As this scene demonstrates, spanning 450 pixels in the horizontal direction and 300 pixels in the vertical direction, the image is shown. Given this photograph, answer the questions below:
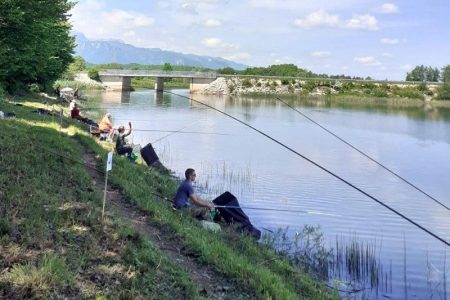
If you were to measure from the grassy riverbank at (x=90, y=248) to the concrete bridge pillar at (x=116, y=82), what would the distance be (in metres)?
104

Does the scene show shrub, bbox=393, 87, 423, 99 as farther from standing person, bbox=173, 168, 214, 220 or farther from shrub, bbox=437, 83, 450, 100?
standing person, bbox=173, 168, 214, 220

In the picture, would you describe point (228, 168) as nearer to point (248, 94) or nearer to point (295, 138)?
point (295, 138)

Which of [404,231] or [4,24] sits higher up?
[4,24]

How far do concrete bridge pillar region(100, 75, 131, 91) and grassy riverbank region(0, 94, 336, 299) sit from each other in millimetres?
104250

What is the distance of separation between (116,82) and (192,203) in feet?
350

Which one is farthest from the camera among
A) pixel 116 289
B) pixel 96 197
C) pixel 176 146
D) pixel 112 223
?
pixel 176 146

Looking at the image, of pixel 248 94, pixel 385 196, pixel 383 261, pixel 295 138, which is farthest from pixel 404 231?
pixel 248 94

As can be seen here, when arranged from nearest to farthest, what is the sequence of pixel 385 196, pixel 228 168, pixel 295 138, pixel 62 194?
pixel 62 194 < pixel 385 196 < pixel 228 168 < pixel 295 138

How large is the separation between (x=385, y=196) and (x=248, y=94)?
334 ft

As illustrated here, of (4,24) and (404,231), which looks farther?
(4,24)

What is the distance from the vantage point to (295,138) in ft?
113

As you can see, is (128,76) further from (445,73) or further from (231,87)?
(445,73)

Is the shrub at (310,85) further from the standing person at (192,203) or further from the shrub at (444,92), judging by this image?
the standing person at (192,203)

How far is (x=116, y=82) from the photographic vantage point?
375 ft
